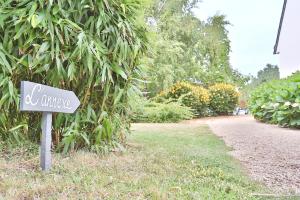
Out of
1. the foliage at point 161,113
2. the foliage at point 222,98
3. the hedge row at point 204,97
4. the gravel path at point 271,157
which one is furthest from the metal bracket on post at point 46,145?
the foliage at point 222,98

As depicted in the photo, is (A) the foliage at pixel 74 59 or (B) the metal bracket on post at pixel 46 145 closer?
(B) the metal bracket on post at pixel 46 145

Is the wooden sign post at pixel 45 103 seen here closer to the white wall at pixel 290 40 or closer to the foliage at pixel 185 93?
the foliage at pixel 185 93

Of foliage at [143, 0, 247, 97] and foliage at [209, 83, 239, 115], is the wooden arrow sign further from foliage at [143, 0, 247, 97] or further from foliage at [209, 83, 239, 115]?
foliage at [209, 83, 239, 115]

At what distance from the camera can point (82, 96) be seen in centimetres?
316

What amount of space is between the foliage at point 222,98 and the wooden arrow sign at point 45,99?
371 inches

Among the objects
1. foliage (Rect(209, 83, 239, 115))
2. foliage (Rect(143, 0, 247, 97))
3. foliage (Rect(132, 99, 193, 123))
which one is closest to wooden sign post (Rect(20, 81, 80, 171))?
foliage (Rect(132, 99, 193, 123))

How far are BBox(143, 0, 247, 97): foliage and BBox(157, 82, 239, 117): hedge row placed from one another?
0.40m

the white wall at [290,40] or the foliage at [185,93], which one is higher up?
the white wall at [290,40]

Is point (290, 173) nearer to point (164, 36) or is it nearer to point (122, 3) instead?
point (122, 3)

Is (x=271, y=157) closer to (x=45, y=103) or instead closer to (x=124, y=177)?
(x=124, y=177)

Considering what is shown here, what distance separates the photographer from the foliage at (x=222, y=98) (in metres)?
11.9

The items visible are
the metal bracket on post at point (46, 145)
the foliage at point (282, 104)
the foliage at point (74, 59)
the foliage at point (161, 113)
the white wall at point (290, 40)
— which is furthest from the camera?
the white wall at point (290, 40)

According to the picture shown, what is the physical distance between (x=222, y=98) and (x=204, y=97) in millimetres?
1329

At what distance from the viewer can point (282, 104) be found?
730 cm
